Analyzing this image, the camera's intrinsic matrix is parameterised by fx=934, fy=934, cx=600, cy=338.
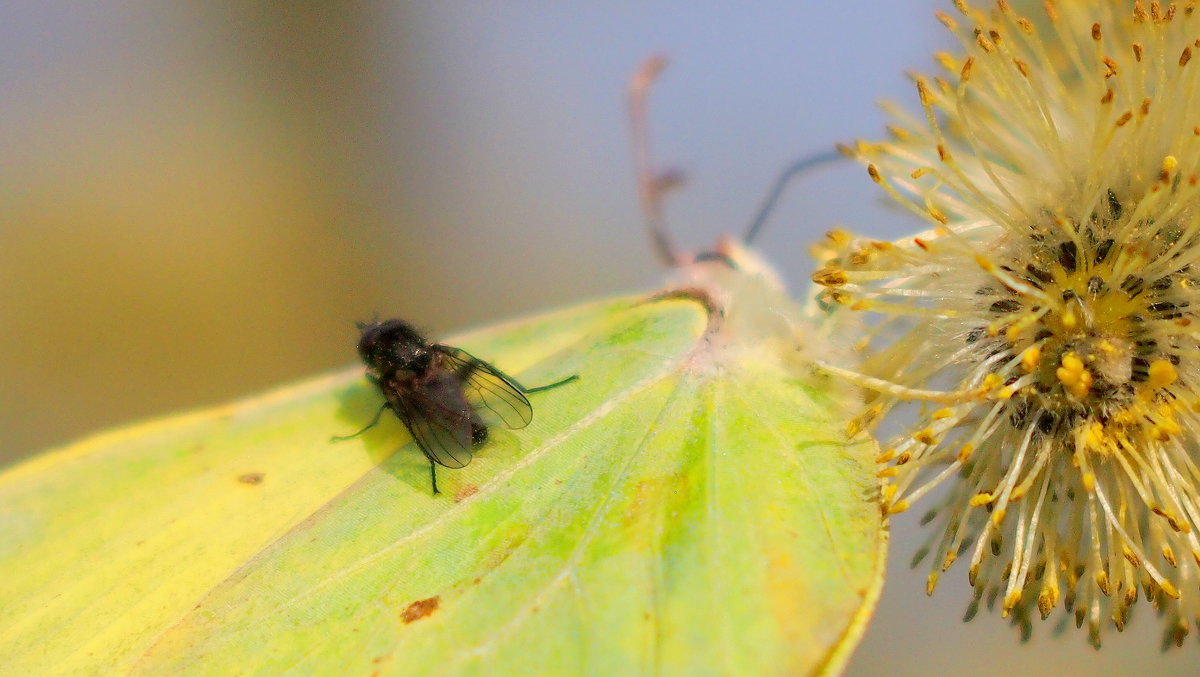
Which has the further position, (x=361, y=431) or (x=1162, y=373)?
(x=361, y=431)

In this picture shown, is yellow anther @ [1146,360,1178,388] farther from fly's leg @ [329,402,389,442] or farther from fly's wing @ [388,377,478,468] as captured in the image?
fly's leg @ [329,402,389,442]

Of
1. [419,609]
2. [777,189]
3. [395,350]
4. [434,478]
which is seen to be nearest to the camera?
[419,609]

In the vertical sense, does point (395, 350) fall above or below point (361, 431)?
above

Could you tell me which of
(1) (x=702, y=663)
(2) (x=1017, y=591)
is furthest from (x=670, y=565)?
(2) (x=1017, y=591)

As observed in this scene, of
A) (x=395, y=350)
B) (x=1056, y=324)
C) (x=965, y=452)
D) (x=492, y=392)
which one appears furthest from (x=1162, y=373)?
(x=395, y=350)

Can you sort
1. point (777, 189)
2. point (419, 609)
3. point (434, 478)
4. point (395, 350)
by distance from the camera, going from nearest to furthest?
point (419, 609), point (434, 478), point (395, 350), point (777, 189)

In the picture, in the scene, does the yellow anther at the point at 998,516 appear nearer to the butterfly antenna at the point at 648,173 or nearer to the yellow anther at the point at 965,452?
the yellow anther at the point at 965,452

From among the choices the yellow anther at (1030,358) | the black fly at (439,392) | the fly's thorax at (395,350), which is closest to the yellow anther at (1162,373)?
the yellow anther at (1030,358)

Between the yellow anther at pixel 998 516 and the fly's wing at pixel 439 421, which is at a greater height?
the yellow anther at pixel 998 516

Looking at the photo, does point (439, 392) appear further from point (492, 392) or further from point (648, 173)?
point (648, 173)
